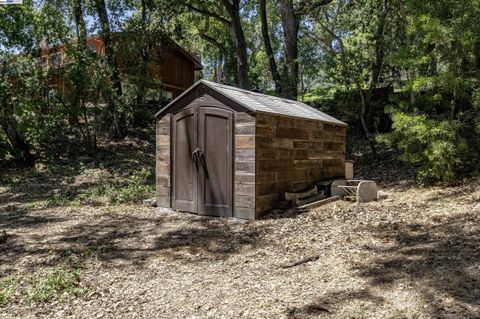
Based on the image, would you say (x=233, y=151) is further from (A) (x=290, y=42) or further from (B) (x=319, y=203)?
(A) (x=290, y=42)

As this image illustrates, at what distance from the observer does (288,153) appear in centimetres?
726

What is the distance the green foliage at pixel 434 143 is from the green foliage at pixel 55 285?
654 centimetres

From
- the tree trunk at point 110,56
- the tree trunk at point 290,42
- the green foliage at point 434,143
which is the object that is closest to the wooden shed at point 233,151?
the green foliage at point 434,143

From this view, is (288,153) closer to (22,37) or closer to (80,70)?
(80,70)

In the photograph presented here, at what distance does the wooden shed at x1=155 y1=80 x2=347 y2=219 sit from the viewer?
21.9 ft

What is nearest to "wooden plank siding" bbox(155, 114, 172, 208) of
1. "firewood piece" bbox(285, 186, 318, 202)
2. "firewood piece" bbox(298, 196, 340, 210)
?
"firewood piece" bbox(285, 186, 318, 202)

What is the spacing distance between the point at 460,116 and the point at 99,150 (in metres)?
11.2

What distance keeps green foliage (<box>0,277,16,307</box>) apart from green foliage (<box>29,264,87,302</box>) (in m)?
0.19

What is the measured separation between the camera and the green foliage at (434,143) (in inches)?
306

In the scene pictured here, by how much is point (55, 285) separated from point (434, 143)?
685 cm

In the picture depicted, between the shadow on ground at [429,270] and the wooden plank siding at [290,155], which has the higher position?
the wooden plank siding at [290,155]

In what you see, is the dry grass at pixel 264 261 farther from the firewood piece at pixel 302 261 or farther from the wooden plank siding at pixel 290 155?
the wooden plank siding at pixel 290 155

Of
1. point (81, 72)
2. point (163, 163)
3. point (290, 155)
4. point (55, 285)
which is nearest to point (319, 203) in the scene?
point (290, 155)

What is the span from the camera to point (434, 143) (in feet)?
25.7
